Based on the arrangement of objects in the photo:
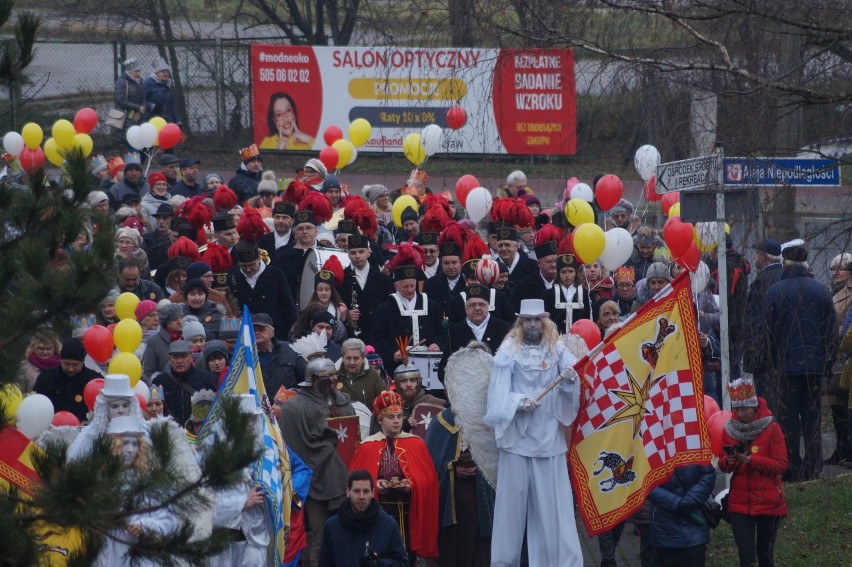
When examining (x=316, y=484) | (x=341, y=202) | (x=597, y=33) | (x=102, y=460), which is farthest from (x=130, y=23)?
(x=102, y=460)

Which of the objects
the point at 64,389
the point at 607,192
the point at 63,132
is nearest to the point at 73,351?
the point at 64,389

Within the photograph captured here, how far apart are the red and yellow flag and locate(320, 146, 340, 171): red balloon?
8.95 m

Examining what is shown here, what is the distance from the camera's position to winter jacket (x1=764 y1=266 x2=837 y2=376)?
26.1 feet

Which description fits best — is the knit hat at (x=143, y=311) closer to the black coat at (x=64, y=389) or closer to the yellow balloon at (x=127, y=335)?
the yellow balloon at (x=127, y=335)

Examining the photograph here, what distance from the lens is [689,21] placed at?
337 inches

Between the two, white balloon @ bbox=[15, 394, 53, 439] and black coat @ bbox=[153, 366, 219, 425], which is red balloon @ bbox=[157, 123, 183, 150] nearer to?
black coat @ bbox=[153, 366, 219, 425]

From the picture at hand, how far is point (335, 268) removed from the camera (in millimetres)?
13664

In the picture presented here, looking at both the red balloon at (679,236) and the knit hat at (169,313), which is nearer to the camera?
the knit hat at (169,313)

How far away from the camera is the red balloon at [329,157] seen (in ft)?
61.6

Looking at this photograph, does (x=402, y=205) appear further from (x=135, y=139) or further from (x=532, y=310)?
(x=532, y=310)

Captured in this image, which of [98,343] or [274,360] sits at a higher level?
[98,343]

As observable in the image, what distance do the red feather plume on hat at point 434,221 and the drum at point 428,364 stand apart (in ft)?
7.66

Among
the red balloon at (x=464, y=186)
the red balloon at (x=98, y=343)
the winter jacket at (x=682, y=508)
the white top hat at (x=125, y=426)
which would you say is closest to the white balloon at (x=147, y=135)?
the red balloon at (x=464, y=186)

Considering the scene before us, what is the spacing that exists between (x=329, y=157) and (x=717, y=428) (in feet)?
30.3
